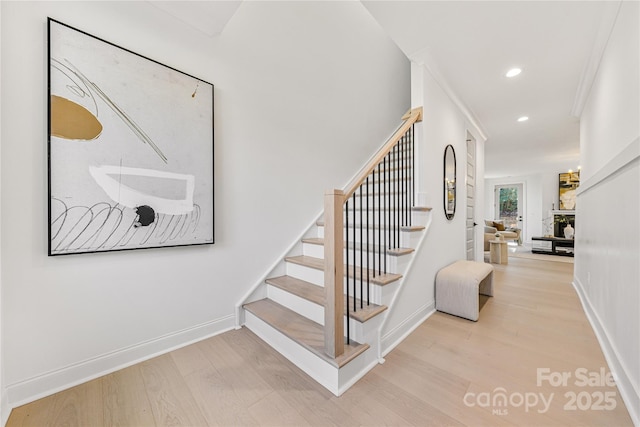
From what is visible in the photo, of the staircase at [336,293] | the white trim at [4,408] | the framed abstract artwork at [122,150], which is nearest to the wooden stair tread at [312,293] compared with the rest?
the staircase at [336,293]

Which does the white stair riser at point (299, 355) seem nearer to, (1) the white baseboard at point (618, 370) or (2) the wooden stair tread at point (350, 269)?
(2) the wooden stair tread at point (350, 269)

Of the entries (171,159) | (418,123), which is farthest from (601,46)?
(171,159)

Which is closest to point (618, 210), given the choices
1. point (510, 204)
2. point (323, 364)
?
point (323, 364)

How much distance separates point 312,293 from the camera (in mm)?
2053

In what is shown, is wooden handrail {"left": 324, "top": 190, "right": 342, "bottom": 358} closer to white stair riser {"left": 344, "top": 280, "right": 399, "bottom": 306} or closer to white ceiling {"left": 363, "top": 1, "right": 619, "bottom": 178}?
white stair riser {"left": 344, "top": 280, "right": 399, "bottom": 306}

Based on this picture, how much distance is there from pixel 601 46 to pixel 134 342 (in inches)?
165

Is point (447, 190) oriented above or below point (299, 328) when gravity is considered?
above

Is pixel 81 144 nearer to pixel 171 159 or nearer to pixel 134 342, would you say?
pixel 171 159

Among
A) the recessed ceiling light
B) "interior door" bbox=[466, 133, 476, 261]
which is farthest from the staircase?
"interior door" bbox=[466, 133, 476, 261]

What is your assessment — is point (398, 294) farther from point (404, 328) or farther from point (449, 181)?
point (449, 181)

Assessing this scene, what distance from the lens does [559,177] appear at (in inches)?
325

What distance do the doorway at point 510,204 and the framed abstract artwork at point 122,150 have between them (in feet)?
35.8

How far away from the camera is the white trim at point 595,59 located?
5.83ft

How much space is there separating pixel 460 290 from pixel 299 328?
63.7 inches
